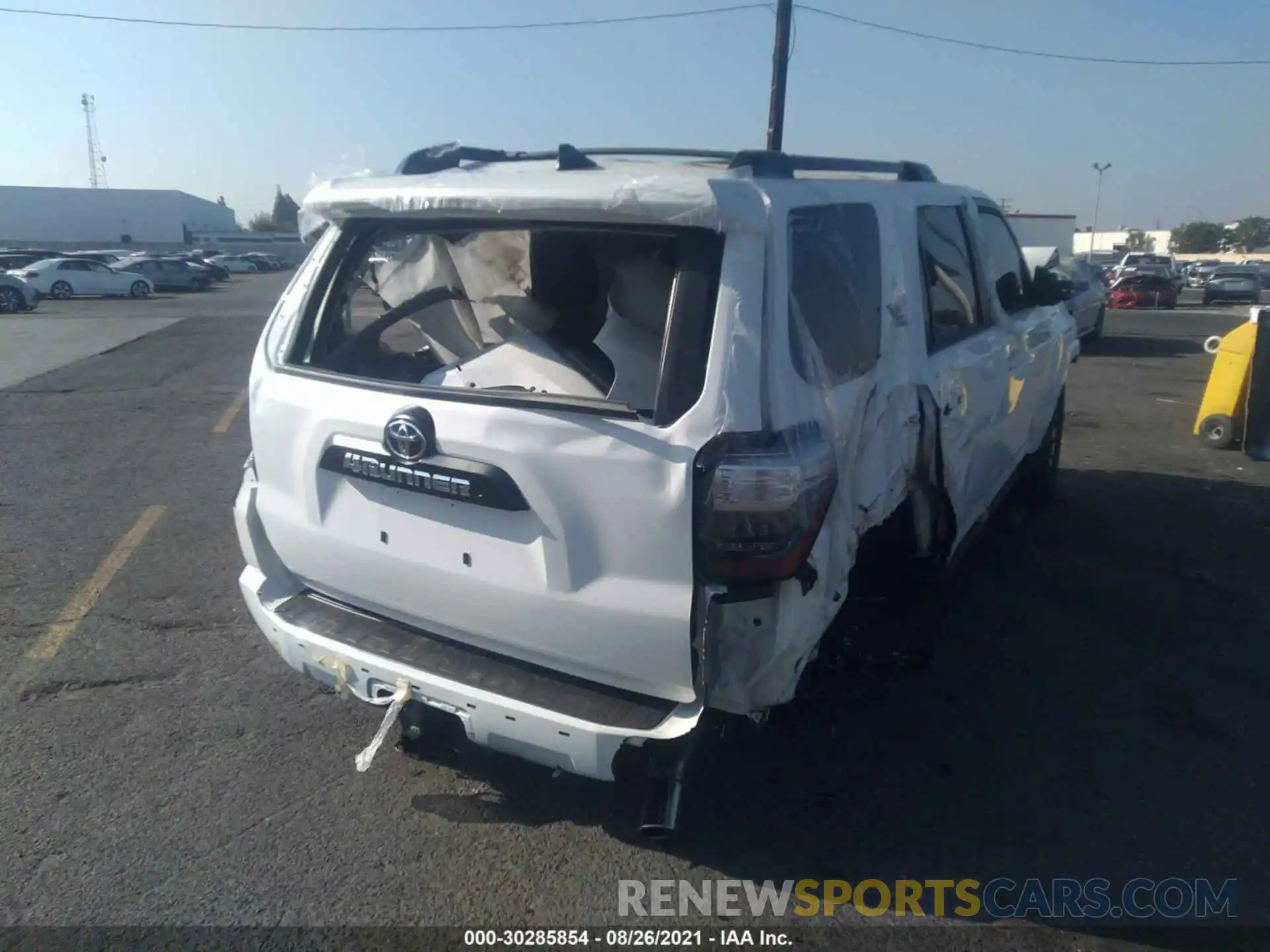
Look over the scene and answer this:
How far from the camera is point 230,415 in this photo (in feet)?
34.8

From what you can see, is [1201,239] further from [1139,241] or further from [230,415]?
[230,415]

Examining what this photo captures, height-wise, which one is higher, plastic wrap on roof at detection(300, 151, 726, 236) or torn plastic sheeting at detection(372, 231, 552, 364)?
plastic wrap on roof at detection(300, 151, 726, 236)

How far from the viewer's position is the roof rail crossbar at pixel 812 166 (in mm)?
3021

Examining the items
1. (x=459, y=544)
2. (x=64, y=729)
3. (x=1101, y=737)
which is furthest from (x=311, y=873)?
(x=1101, y=737)

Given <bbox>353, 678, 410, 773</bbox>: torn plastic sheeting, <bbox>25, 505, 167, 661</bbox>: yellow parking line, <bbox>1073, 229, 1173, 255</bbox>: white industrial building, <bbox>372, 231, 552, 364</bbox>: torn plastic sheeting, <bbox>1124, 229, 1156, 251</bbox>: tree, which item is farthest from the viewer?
<bbox>1073, 229, 1173, 255</bbox>: white industrial building

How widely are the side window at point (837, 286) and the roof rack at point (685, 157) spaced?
19cm

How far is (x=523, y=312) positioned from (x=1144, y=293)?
34301 mm

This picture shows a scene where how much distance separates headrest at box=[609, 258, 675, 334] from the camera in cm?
312

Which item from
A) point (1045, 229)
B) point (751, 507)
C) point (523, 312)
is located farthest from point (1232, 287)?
point (751, 507)

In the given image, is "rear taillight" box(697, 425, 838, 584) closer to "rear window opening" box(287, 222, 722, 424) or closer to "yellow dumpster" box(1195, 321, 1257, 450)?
"rear window opening" box(287, 222, 722, 424)

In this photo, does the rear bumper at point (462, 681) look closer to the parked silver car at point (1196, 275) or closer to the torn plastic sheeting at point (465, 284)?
the torn plastic sheeting at point (465, 284)

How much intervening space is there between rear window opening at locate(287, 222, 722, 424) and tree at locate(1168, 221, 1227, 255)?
4381 inches

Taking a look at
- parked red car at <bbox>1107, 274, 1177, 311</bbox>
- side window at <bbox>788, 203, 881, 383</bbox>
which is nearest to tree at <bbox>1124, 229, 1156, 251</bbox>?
parked red car at <bbox>1107, 274, 1177, 311</bbox>

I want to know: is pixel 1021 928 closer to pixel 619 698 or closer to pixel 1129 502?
pixel 619 698
